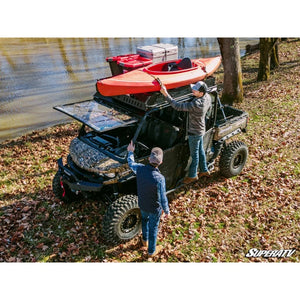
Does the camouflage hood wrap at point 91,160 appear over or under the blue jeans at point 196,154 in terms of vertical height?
over

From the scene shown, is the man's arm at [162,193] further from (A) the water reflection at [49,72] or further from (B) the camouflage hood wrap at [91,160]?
(A) the water reflection at [49,72]

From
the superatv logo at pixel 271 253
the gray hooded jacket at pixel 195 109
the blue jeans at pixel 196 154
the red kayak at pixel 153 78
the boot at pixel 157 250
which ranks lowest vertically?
the superatv logo at pixel 271 253

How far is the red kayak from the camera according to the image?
5.54m

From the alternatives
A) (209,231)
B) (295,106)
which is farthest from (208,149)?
(295,106)

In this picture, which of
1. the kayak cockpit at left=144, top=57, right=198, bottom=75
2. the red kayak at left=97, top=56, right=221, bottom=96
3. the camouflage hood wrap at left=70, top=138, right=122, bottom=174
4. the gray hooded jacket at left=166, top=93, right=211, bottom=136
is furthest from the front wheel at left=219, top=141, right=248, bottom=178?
the camouflage hood wrap at left=70, top=138, right=122, bottom=174

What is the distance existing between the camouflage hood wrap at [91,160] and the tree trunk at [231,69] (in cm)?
680

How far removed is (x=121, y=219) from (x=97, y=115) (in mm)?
2021

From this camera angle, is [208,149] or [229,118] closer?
[208,149]

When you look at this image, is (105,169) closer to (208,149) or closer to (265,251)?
(208,149)

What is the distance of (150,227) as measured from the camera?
502 cm

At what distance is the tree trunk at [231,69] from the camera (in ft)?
33.4

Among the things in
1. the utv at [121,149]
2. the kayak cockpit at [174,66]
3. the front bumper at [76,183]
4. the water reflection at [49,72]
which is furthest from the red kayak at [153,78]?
the water reflection at [49,72]

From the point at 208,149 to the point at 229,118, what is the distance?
4.82ft

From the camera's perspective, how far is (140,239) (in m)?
5.66
